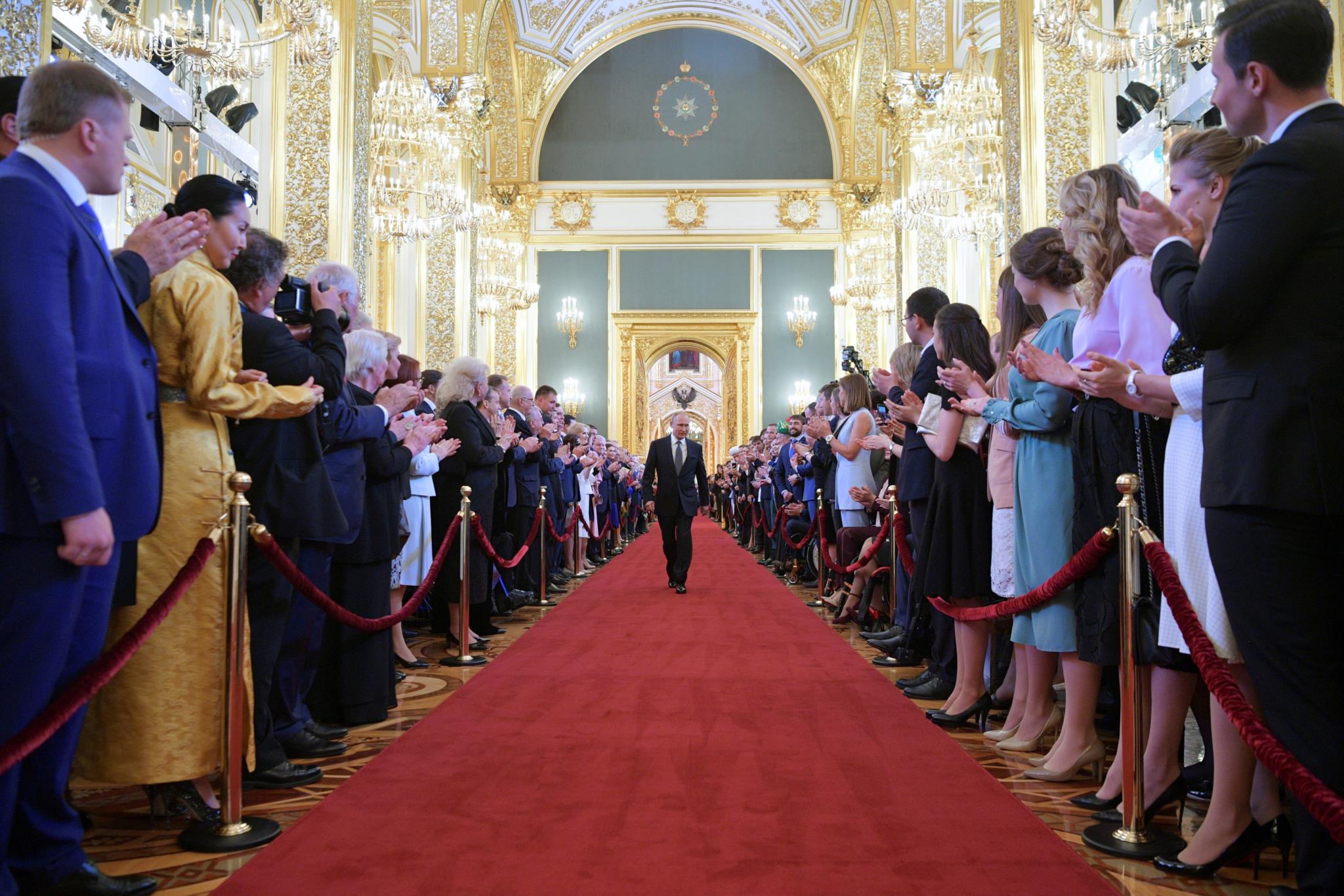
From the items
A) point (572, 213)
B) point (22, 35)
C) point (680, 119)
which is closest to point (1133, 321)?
point (22, 35)

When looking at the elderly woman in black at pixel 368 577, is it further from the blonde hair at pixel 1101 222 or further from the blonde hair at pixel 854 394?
the blonde hair at pixel 854 394

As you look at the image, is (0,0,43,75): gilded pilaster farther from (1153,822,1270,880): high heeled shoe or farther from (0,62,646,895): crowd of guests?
(1153,822,1270,880): high heeled shoe

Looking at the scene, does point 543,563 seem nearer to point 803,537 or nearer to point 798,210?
point 803,537

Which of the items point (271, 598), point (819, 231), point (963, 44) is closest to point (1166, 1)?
point (271, 598)

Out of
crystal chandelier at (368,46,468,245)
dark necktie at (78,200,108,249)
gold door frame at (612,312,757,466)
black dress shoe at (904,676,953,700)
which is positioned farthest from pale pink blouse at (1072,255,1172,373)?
gold door frame at (612,312,757,466)

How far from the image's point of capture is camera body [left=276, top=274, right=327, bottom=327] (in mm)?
3918

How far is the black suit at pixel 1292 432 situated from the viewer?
82.2 inches

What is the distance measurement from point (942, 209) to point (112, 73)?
10552mm

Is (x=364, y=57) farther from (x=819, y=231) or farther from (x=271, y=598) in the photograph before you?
(x=819, y=231)

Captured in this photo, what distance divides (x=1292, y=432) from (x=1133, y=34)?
766cm

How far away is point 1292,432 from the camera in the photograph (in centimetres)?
210

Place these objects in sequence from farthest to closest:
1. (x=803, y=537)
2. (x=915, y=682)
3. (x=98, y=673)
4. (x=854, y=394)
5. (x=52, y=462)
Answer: (x=803, y=537)
(x=854, y=394)
(x=915, y=682)
(x=98, y=673)
(x=52, y=462)

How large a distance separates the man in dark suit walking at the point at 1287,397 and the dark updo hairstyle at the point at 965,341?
2302mm

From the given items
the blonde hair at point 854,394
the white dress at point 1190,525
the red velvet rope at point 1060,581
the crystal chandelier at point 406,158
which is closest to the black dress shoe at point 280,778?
the red velvet rope at point 1060,581
